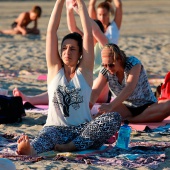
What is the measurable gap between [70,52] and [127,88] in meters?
1.13

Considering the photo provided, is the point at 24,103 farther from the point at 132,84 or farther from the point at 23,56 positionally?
the point at 23,56

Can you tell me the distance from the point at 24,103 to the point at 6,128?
1.12 meters

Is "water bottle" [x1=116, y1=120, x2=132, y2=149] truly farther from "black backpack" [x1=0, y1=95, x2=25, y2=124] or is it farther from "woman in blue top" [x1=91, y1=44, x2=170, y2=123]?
"black backpack" [x1=0, y1=95, x2=25, y2=124]

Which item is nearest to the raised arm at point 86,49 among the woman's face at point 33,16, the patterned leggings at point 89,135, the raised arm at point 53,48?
the raised arm at point 53,48

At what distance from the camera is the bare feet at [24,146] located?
18.0ft

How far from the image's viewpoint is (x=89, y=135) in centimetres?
580

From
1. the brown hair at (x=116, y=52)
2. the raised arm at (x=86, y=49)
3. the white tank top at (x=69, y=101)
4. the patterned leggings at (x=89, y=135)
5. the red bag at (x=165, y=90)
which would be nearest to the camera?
the patterned leggings at (x=89, y=135)

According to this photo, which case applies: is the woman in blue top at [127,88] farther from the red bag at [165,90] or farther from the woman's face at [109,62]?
the red bag at [165,90]

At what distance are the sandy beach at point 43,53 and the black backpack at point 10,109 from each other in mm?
106

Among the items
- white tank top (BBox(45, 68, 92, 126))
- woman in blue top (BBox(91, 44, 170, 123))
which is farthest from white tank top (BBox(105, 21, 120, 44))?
white tank top (BBox(45, 68, 92, 126))

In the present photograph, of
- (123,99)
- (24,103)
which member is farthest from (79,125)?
(24,103)

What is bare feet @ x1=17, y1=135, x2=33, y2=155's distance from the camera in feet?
18.0

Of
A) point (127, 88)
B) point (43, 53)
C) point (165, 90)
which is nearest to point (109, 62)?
point (127, 88)

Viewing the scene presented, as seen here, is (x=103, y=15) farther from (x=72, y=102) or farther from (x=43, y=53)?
(x=43, y=53)
